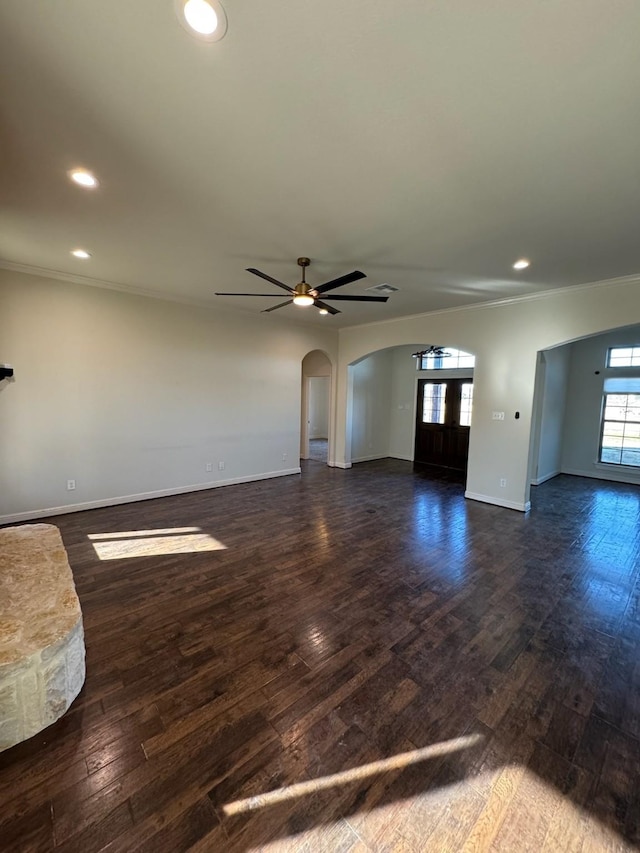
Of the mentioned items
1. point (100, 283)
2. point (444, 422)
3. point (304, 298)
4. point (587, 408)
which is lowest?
point (444, 422)

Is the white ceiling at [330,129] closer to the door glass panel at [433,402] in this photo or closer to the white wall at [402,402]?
the door glass panel at [433,402]

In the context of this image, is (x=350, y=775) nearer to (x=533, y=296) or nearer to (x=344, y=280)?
(x=344, y=280)

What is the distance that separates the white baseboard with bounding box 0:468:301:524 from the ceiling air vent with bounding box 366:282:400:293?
3.89 m

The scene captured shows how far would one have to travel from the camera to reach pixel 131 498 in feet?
16.9

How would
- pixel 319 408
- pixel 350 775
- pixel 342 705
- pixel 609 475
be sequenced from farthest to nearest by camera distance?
pixel 319 408
pixel 609 475
pixel 342 705
pixel 350 775

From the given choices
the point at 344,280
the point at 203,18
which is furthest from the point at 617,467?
Answer: the point at 203,18

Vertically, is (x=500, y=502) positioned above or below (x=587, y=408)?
below

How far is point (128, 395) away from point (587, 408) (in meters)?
8.81

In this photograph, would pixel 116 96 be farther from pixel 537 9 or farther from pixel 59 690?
pixel 59 690

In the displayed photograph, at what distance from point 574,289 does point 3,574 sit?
6.41 m

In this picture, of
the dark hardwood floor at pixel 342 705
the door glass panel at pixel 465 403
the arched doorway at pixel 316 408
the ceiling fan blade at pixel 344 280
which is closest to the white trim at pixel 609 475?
the door glass panel at pixel 465 403

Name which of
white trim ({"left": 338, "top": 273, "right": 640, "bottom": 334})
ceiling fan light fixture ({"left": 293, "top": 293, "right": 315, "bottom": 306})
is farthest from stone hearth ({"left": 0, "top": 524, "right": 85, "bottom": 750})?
white trim ({"left": 338, "top": 273, "right": 640, "bottom": 334})

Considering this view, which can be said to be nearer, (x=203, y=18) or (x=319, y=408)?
(x=203, y=18)

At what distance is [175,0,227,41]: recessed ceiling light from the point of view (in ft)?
4.25
